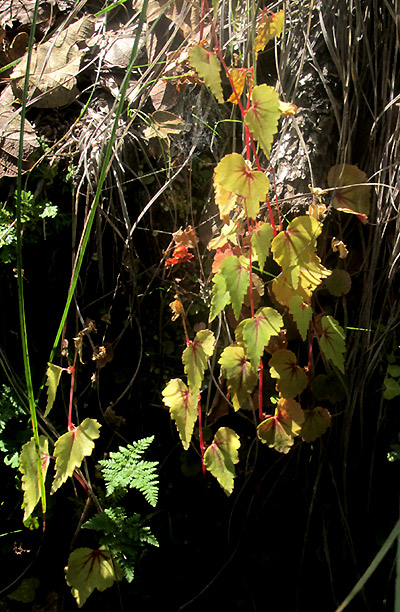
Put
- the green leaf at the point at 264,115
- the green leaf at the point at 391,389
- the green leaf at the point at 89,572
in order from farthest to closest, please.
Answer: the green leaf at the point at 391,389, the green leaf at the point at 89,572, the green leaf at the point at 264,115

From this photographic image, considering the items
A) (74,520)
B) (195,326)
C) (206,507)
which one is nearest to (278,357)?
(195,326)

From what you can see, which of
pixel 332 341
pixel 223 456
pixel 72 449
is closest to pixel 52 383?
pixel 72 449

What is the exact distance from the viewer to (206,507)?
4.90ft

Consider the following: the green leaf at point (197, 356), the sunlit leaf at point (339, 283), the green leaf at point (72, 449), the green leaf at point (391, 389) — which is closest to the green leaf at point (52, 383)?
the green leaf at point (72, 449)

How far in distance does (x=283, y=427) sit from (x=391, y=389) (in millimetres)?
→ 322

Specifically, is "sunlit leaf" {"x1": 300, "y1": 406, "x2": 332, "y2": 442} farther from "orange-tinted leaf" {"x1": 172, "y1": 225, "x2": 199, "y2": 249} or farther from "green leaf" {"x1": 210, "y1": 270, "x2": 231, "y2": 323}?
"orange-tinted leaf" {"x1": 172, "y1": 225, "x2": 199, "y2": 249}

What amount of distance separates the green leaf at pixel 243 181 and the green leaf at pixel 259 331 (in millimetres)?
220

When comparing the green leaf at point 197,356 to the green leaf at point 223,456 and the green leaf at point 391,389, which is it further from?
the green leaf at point 391,389

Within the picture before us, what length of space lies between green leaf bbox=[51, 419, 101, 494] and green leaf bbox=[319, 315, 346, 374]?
1.80 ft

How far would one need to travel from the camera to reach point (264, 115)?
3.46 ft

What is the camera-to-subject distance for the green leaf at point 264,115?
1.05 m

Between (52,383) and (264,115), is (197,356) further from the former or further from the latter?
(264,115)

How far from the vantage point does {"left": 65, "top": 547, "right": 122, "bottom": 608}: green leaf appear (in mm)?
1255

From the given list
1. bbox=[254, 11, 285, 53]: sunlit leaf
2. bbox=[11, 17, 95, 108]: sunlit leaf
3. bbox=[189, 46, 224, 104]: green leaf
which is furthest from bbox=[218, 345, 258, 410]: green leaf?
bbox=[11, 17, 95, 108]: sunlit leaf
